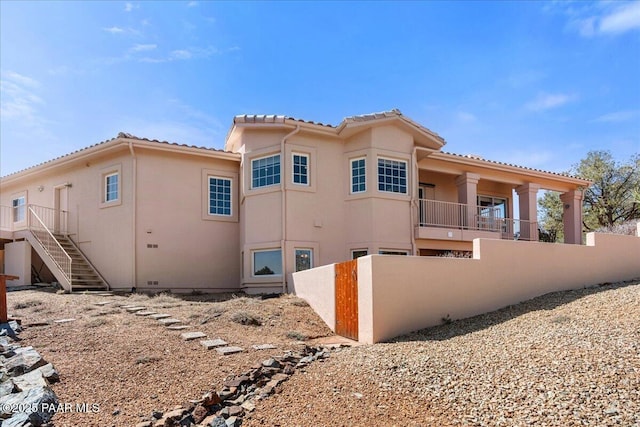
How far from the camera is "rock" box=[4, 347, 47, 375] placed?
601cm

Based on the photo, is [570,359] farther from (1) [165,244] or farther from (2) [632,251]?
(1) [165,244]

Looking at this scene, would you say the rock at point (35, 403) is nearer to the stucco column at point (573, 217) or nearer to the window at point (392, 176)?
the window at point (392, 176)

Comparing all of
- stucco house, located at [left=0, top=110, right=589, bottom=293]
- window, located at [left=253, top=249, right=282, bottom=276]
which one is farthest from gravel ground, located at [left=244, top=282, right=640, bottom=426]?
stucco house, located at [left=0, top=110, right=589, bottom=293]

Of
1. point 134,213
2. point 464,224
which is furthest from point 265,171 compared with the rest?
point 464,224

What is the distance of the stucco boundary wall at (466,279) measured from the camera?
8.47 m

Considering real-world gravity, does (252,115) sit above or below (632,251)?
above

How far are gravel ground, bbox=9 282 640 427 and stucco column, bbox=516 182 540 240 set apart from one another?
937cm

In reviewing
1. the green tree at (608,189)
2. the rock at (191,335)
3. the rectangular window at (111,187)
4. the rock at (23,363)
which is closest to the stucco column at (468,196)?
the green tree at (608,189)

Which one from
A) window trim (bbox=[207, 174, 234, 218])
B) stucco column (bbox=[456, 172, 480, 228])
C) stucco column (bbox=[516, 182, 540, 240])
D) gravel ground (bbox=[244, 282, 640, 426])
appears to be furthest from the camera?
stucco column (bbox=[516, 182, 540, 240])

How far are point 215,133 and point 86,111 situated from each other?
17.4ft

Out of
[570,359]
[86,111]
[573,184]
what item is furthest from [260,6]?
[573,184]

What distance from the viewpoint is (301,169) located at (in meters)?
14.2

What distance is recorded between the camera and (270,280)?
1380 centimetres

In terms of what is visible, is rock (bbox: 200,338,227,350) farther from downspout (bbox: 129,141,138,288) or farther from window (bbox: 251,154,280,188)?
downspout (bbox: 129,141,138,288)
